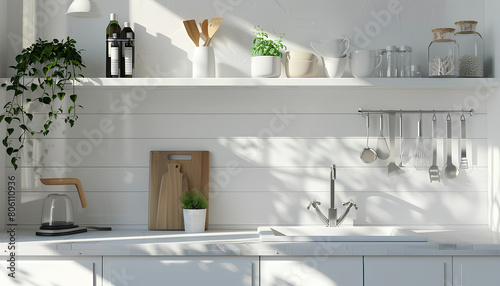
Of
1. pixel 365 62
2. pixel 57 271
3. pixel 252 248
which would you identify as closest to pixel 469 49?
pixel 365 62

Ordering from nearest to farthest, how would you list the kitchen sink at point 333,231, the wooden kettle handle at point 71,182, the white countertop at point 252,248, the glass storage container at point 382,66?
the white countertop at point 252,248, the kitchen sink at point 333,231, the wooden kettle handle at point 71,182, the glass storage container at point 382,66

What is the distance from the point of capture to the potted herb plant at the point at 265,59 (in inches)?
107

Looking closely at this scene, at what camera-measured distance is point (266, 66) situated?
2.71 m

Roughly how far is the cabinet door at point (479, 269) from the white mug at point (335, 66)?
102 centimetres

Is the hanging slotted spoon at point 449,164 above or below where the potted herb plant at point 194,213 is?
above

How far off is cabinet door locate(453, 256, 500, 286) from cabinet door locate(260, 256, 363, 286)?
0.42 m

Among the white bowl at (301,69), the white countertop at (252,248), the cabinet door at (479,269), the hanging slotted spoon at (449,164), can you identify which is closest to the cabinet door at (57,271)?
the white countertop at (252,248)

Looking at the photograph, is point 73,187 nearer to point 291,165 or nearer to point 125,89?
point 125,89

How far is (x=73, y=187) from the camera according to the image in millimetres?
2861

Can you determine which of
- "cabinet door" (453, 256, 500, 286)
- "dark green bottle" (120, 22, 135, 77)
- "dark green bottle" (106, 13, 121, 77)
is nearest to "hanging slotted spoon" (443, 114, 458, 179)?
"cabinet door" (453, 256, 500, 286)

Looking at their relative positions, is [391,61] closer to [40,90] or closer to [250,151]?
[250,151]

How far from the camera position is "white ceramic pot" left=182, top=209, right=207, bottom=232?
8.79 feet

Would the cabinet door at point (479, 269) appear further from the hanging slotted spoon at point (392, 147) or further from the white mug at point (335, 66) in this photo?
the white mug at point (335, 66)

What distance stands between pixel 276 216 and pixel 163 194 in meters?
0.58
